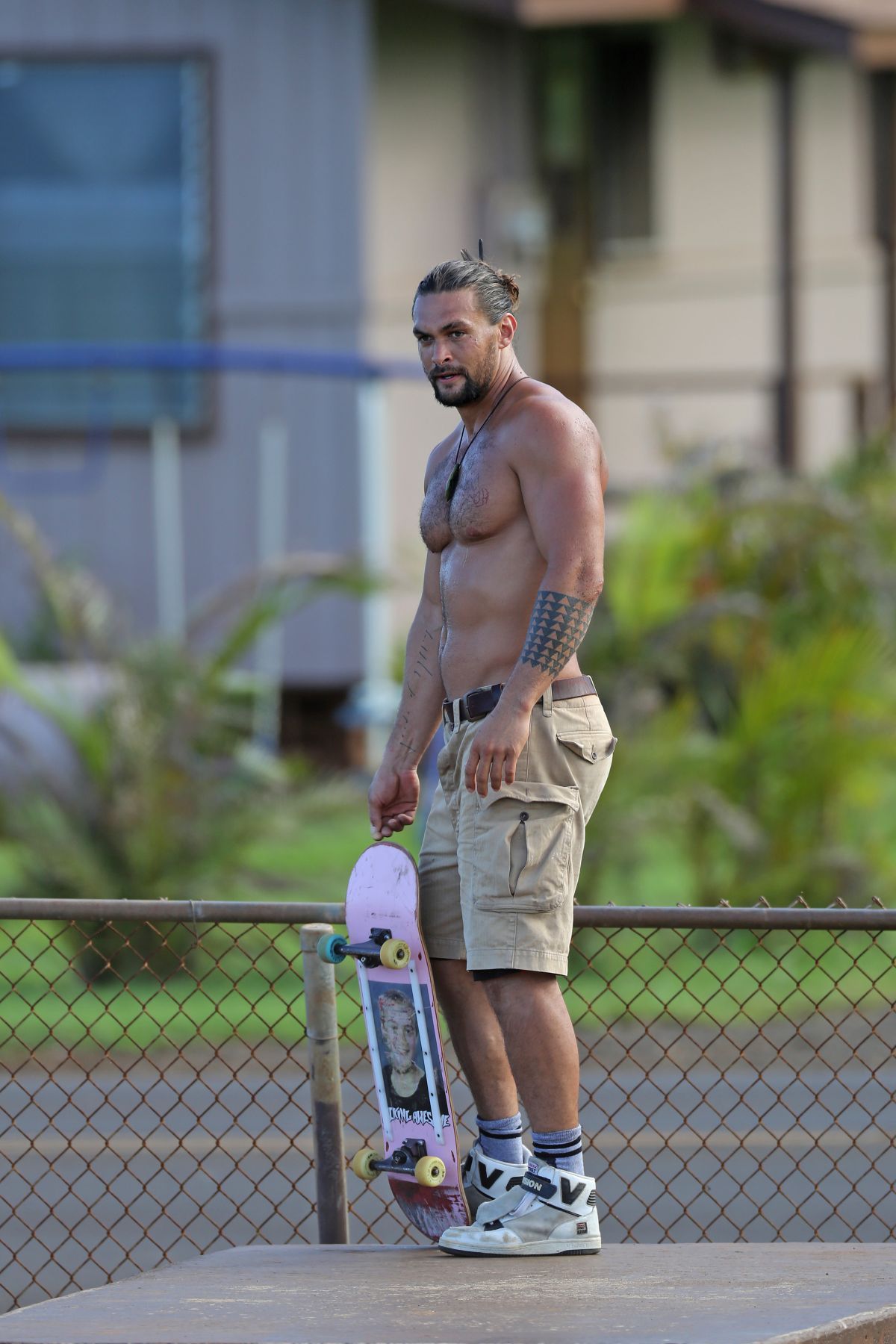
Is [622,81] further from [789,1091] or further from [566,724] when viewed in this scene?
[566,724]

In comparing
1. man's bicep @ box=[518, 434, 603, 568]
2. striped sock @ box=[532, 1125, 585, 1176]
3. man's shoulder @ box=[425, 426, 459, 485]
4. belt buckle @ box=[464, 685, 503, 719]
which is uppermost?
man's shoulder @ box=[425, 426, 459, 485]

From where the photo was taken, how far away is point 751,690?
29.7ft

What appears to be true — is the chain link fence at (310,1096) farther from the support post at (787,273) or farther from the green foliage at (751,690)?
the support post at (787,273)

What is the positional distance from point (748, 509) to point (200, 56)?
207 inches

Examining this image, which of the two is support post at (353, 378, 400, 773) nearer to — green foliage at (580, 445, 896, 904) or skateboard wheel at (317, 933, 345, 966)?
green foliage at (580, 445, 896, 904)

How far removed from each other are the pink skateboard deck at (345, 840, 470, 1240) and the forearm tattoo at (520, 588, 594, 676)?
49 centimetres

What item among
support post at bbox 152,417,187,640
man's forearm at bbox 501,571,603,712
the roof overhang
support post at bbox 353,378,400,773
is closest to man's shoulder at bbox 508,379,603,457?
man's forearm at bbox 501,571,603,712

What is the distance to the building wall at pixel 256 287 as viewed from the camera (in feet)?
40.9

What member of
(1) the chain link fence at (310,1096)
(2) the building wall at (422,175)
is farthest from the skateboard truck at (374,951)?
(2) the building wall at (422,175)

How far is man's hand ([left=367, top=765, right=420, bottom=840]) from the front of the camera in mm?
4285

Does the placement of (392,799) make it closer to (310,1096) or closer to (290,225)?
(310,1096)

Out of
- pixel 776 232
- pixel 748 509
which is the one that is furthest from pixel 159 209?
pixel 776 232

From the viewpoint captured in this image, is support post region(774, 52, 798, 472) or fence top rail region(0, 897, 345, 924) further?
support post region(774, 52, 798, 472)

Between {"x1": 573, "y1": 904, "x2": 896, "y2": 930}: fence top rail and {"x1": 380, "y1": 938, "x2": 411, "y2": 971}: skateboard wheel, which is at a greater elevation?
{"x1": 573, "y1": 904, "x2": 896, "y2": 930}: fence top rail
